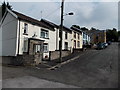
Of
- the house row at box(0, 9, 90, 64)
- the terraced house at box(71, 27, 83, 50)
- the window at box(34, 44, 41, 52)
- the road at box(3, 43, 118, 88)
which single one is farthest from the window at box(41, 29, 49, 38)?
the road at box(3, 43, 118, 88)

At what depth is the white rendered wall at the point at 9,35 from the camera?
24.8m

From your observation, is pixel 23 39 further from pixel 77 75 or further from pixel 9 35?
pixel 77 75

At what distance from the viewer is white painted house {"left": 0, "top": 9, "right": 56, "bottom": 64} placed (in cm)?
2442

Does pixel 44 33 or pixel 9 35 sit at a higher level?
pixel 44 33

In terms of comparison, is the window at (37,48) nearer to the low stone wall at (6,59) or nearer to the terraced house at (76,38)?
the low stone wall at (6,59)

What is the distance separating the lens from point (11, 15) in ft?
88.4

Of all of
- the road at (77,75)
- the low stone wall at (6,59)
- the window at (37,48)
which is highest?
the window at (37,48)

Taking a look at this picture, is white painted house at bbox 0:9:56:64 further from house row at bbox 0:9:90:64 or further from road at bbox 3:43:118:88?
road at bbox 3:43:118:88

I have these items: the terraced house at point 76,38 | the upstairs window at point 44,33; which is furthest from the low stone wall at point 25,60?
the terraced house at point 76,38

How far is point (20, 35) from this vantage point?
24.5 metres

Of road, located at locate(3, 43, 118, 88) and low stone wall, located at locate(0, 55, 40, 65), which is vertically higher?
low stone wall, located at locate(0, 55, 40, 65)

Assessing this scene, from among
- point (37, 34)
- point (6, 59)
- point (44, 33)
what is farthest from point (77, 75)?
point (44, 33)

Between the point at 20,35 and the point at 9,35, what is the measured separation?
3.04 meters

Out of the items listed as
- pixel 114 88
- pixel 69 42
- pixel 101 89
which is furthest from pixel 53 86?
pixel 69 42
